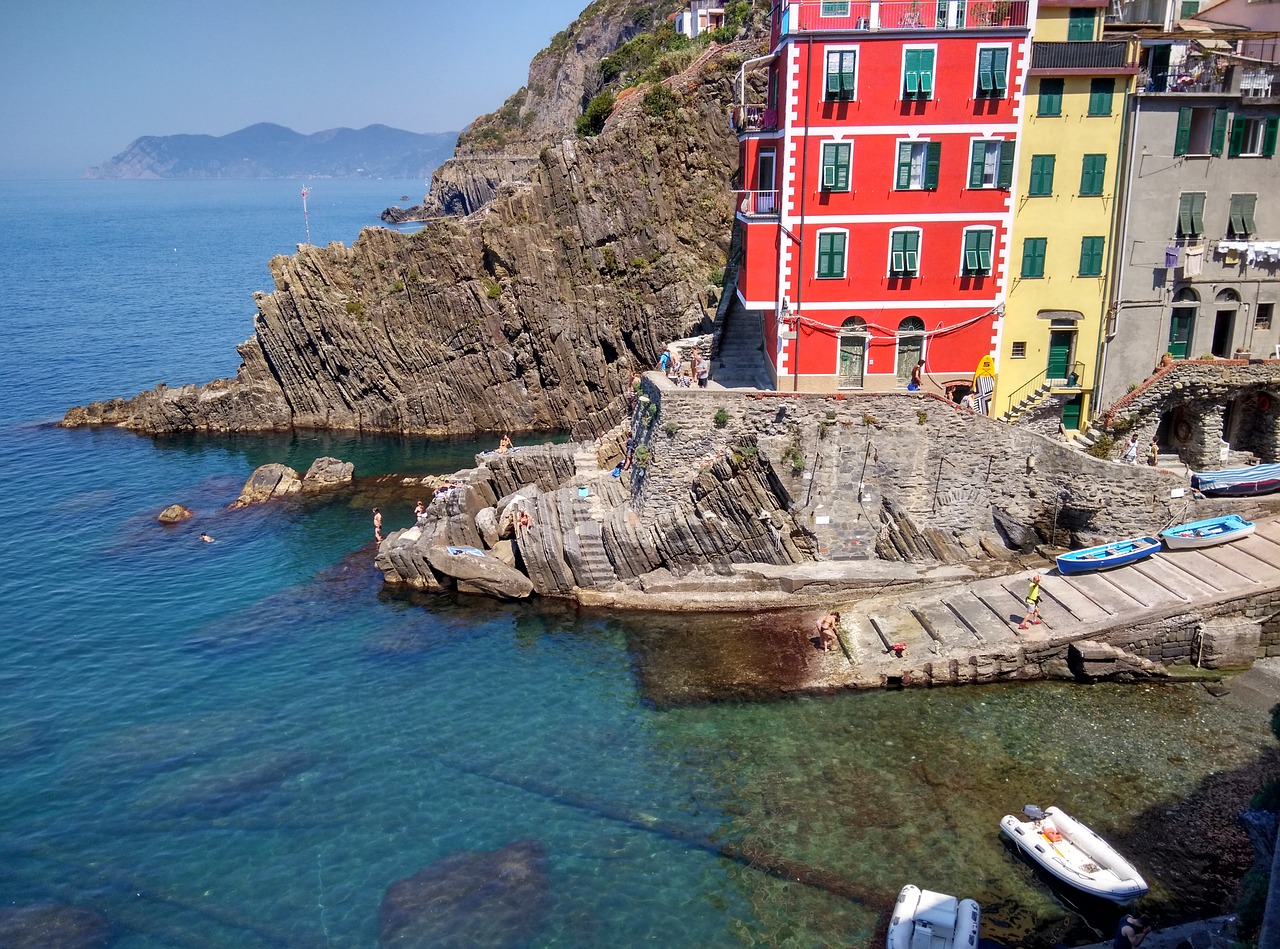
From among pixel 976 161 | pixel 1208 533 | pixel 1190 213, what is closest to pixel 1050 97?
pixel 976 161

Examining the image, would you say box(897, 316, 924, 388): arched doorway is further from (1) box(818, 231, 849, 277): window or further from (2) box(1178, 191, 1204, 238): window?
(2) box(1178, 191, 1204, 238): window

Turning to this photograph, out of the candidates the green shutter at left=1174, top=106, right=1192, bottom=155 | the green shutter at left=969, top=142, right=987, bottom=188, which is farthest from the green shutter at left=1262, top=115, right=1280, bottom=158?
the green shutter at left=969, top=142, right=987, bottom=188

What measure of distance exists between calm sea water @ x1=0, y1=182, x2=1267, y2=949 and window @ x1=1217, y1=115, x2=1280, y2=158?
21.3 m

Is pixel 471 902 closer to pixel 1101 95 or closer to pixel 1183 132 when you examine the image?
pixel 1101 95

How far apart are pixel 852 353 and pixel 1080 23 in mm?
14803

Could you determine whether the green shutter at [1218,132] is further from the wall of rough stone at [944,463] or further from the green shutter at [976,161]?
the wall of rough stone at [944,463]

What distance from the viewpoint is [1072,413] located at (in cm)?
3769

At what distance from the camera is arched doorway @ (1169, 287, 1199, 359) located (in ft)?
119

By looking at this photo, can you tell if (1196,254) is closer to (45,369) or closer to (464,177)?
(45,369)

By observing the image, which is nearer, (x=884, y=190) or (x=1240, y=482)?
(x=884, y=190)

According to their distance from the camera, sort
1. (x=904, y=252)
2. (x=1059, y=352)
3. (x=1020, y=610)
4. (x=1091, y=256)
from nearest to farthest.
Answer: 1. (x=1020, y=610)
2. (x=904, y=252)
3. (x=1091, y=256)
4. (x=1059, y=352)

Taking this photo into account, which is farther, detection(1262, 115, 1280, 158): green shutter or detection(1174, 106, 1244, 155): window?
detection(1262, 115, 1280, 158): green shutter

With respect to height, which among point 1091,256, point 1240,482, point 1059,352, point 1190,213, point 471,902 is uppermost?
point 1190,213

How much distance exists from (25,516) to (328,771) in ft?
109
